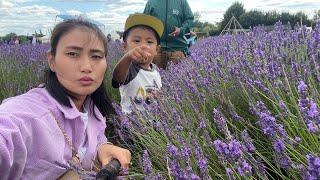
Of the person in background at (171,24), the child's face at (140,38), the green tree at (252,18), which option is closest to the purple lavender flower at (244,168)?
the child's face at (140,38)

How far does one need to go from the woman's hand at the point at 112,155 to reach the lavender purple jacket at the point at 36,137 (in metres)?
0.04

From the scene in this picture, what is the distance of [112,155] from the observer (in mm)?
1752

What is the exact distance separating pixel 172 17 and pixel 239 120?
289cm

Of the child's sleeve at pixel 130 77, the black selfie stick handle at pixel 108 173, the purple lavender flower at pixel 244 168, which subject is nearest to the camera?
the purple lavender flower at pixel 244 168

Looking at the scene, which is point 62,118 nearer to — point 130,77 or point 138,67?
point 130,77

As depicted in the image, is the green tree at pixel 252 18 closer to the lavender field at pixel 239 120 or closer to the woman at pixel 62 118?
the lavender field at pixel 239 120

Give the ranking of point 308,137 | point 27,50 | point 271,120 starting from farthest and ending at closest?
point 27,50 → point 308,137 → point 271,120

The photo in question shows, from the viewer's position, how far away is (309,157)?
829 millimetres

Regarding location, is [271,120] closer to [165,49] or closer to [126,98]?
[126,98]

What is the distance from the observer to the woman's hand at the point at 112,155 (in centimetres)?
169

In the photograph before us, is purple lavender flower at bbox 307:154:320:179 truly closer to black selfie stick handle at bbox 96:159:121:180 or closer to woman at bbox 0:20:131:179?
black selfie stick handle at bbox 96:159:121:180

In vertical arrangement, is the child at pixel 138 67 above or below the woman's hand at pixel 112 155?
above

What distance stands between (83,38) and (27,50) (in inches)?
131

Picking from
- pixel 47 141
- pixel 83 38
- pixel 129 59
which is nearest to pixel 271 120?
pixel 47 141
